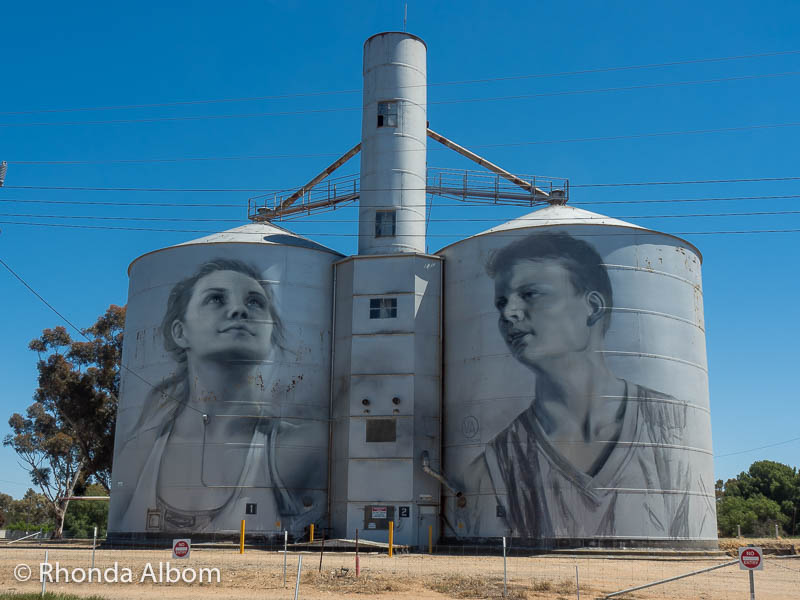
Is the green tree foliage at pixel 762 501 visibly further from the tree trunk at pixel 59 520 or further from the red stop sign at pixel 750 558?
the red stop sign at pixel 750 558

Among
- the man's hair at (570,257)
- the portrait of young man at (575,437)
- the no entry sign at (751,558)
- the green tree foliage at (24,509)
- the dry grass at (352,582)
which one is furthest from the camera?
the green tree foliage at (24,509)

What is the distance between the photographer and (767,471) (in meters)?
81.2

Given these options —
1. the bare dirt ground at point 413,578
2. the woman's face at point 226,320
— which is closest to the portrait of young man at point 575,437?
the bare dirt ground at point 413,578

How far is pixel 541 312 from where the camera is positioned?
37.5 metres

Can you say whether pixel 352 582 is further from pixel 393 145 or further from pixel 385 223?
pixel 393 145

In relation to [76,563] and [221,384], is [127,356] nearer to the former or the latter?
[221,384]

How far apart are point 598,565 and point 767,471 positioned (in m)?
58.0

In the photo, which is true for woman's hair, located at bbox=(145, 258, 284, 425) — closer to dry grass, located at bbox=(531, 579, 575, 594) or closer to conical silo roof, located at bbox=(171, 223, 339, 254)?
conical silo roof, located at bbox=(171, 223, 339, 254)

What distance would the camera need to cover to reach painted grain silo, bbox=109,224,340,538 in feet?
128

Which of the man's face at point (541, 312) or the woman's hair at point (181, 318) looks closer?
the man's face at point (541, 312)

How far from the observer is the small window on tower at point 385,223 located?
4291cm

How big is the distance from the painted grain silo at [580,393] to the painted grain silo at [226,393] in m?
6.88

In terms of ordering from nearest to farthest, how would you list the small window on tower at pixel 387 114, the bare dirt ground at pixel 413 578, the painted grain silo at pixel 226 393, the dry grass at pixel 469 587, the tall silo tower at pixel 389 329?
1. the dry grass at pixel 469 587
2. the bare dirt ground at pixel 413 578
3. the tall silo tower at pixel 389 329
4. the painted grain silo at pixel 226 393
5. the small window on tower at pixel 387 114

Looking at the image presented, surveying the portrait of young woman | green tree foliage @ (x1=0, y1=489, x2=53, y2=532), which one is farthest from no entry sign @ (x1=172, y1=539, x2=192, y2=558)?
green tree foliage @ (x1=0, y1=489, x2=53, y2=532)
